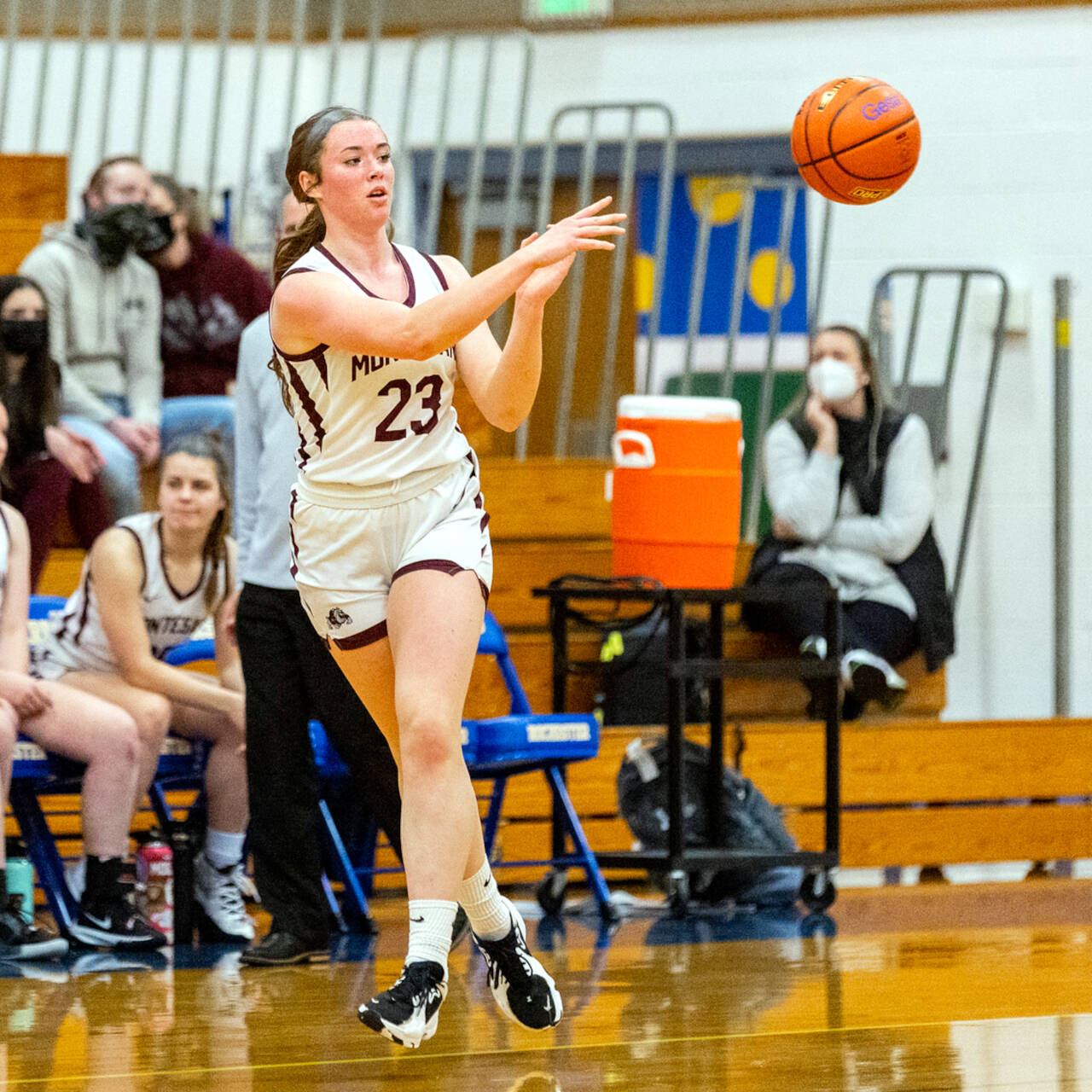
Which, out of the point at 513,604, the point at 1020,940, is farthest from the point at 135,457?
the point at 1020,940

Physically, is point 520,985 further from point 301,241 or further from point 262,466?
point 262,466

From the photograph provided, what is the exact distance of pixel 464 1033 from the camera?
2.78 metres

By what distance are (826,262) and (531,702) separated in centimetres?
266

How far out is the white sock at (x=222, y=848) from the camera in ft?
13.1

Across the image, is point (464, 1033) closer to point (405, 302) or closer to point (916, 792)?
point (405, 302)

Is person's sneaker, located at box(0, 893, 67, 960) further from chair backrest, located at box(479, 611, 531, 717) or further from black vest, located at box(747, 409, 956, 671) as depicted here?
black vest, located at box(747, 409, 956, 671)

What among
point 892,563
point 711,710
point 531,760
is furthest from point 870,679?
point 531,760

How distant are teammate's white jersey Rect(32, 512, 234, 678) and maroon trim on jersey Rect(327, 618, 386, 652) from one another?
1.56m

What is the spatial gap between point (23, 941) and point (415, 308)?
73.1 inches

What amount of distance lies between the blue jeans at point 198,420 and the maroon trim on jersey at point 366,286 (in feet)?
8.21

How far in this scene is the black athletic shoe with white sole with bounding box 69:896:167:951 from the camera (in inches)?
147

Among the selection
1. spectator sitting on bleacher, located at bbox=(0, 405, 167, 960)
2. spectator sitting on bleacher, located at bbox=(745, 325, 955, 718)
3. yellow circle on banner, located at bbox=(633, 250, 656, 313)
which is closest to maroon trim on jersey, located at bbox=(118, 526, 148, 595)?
spectator sitting on bleacher, located at bbox=(0, 405, 167, 960)

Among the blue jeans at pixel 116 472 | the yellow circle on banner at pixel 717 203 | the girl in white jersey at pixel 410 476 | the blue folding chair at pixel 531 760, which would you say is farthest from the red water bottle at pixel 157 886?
the yellow circle on banner at pixel 717 203

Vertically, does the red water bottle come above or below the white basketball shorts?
below
